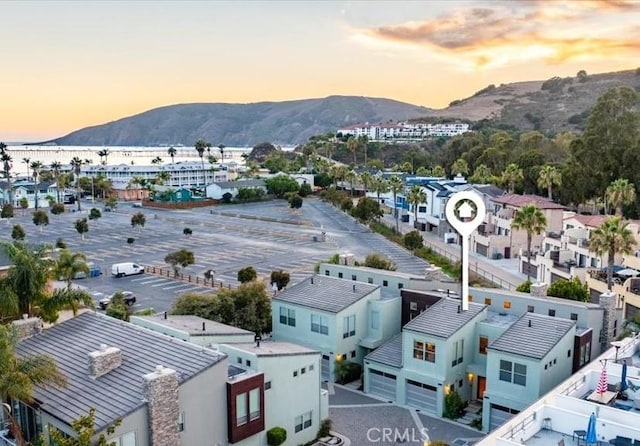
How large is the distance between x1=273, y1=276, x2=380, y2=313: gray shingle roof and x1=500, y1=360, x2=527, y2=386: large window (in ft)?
32.0

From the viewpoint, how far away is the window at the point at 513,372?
90.0 feet

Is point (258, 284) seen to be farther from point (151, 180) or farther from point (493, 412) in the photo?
point (151, 180)

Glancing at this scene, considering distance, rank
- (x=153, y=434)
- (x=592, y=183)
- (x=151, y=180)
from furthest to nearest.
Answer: (x=151, y=180) → (x=592, y=183) → (x=153, y=434)

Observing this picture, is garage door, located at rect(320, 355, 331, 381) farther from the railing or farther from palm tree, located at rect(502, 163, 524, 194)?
palm tree, located at rect(502, 163, 524, 194)

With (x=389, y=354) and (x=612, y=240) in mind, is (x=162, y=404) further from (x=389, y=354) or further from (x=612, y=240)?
(x=612, y=240)

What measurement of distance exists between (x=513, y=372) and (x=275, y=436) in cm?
1172

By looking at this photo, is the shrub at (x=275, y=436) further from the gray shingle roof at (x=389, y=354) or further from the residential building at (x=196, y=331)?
the gray shingle roof at (x=389, y=354)

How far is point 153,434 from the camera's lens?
18.5 m

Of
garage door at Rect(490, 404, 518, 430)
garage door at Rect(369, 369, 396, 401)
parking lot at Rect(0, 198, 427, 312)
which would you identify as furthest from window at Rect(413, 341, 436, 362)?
parking lot at Rect(0, 198, 427, 312)

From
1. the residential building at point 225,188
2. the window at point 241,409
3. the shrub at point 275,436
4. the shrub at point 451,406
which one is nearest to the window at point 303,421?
the shrub at point 275,436

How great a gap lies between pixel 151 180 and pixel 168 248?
273ft

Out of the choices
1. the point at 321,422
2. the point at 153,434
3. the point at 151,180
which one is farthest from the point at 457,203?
the point at 151,180

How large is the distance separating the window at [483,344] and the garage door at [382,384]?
4898 mm

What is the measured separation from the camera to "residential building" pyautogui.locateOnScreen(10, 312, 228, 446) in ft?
60.0
